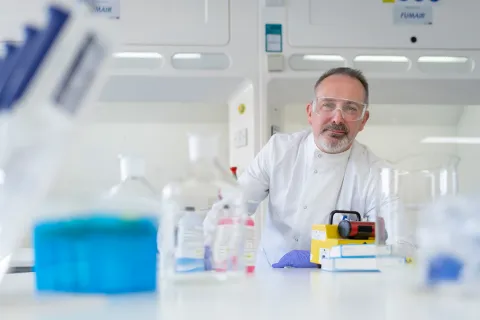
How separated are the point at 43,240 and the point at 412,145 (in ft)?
7.80

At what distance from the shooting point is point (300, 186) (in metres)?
2.19

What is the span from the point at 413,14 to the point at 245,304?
6.55ft

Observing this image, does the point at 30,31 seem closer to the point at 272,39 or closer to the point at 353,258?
the point at 353,258

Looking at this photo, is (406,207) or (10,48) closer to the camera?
(10,48)

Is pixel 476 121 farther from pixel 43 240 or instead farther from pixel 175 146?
pixel 43 240

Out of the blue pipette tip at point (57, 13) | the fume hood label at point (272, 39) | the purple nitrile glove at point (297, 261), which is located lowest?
the purple nitrile glove at point (297, 261)

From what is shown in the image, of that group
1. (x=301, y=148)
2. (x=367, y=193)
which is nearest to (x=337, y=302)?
(x=367, y=193)

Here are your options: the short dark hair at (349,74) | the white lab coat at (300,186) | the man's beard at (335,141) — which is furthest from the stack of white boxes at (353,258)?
the short dark hair at (349,74)

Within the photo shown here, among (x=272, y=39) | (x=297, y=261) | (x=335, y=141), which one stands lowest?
(x=297, y=261)

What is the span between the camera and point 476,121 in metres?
2.77

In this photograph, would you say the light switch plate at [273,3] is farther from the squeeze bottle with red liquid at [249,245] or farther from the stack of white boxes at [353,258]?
the squeeze bottle with red liquid at [249,245]

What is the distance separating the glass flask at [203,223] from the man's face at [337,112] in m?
1.19

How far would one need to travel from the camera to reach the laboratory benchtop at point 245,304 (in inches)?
26.3

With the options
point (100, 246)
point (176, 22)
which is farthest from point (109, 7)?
point (100, 246)
